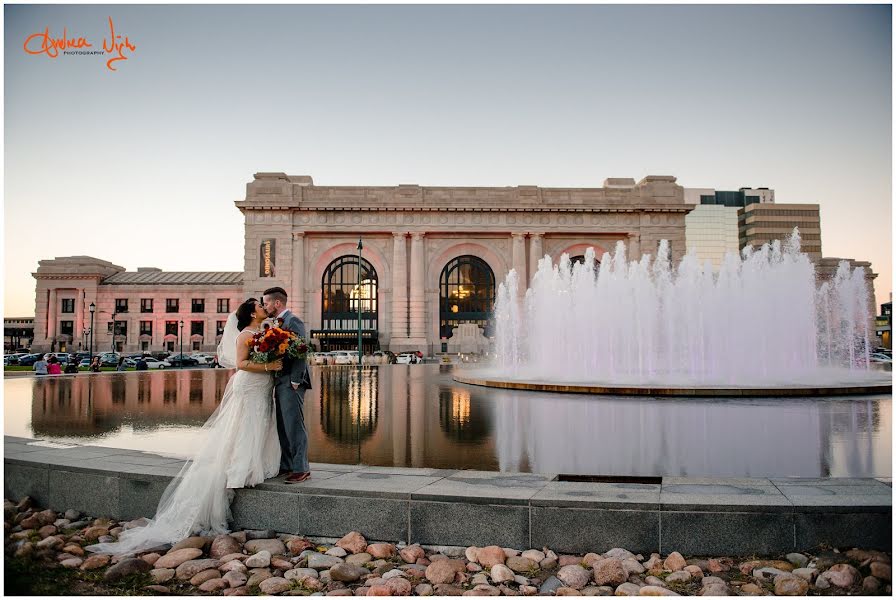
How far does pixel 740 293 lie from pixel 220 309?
7514cm

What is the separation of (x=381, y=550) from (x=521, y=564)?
1189mm

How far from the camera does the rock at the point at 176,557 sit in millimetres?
5441

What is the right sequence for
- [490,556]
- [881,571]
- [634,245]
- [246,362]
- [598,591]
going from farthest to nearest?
[634,245]
[246,362]
[490,556]
[598,591]
[881,571]

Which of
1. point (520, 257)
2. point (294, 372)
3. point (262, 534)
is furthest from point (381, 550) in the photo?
point (520, 257)

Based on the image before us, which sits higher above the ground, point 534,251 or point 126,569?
point 534,251

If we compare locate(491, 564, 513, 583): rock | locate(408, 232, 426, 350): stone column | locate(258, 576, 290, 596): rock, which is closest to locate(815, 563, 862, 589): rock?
locate(491, 564, 513, 583): rock

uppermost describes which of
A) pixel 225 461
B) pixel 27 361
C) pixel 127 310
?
pixel 127 310

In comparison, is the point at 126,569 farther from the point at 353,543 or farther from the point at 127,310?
the point at 127,310

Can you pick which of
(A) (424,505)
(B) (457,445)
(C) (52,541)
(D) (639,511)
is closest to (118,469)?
(C) (52,541)

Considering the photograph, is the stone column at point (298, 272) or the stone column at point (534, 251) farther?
the stone column at point (534, 251)

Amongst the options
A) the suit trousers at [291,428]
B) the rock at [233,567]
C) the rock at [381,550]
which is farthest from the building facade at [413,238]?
the rock at [233,567]

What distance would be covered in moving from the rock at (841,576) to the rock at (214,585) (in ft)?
14.5

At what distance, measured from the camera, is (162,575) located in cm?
525

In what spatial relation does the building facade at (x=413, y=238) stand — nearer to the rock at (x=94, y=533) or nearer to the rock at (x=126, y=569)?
the rock at (x=94, y=533)
